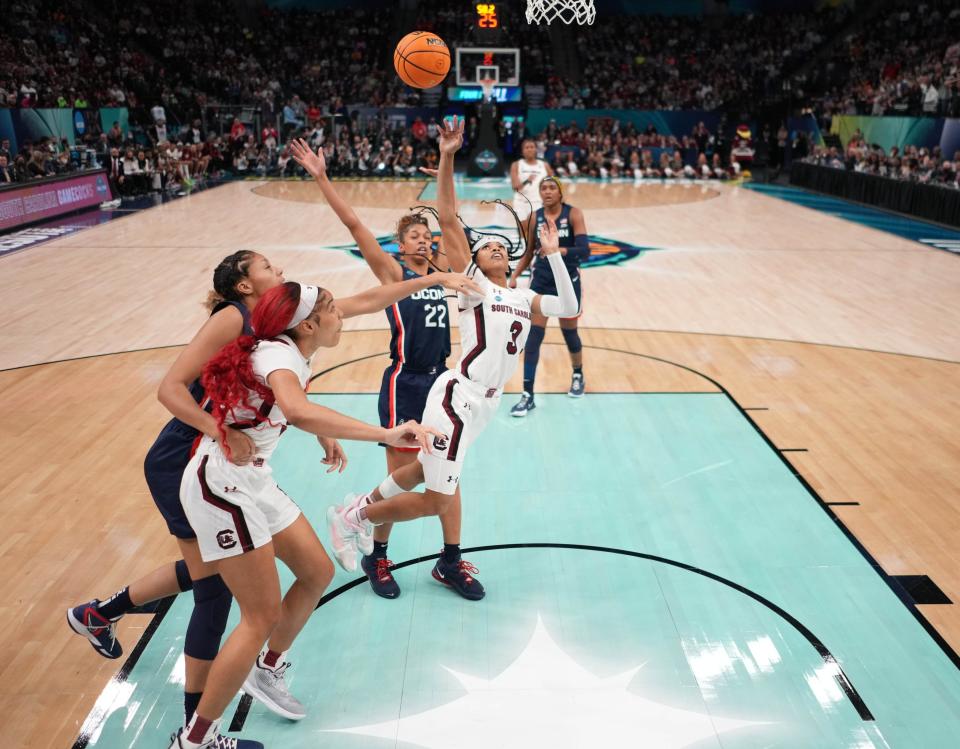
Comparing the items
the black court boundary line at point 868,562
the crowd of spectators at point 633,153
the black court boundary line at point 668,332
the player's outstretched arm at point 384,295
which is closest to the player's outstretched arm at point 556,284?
the player's outstretched arm at point 384,295

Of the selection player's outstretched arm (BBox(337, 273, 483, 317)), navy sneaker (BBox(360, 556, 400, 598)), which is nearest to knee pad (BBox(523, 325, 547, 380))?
navy sneaker (BBox(360, 556, 400, 598))

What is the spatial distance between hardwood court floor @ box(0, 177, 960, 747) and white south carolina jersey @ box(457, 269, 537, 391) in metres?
2.07

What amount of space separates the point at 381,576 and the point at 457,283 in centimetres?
166

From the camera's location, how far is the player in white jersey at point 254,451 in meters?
2.88

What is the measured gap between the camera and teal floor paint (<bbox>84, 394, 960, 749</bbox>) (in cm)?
345

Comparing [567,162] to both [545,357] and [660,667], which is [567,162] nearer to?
[545,357]

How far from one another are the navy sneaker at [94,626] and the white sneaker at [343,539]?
41.5 inches

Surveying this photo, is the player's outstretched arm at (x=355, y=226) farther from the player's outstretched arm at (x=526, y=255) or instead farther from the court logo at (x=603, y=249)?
the court logo at (x=603, y=249)

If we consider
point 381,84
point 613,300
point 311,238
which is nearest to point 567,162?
point 381,84

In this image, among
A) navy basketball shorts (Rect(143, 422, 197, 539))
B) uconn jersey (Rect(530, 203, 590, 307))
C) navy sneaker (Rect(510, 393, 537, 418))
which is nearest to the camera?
navy basketball shorts (Rect(143, 422, 197, 539))

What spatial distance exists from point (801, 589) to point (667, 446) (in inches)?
78.2

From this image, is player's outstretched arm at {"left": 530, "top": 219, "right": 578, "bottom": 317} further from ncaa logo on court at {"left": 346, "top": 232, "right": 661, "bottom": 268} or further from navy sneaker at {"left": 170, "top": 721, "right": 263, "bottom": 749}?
ncaa logo on court at {"left": 346, "top": 232, "right": 661, "bottom": 268}

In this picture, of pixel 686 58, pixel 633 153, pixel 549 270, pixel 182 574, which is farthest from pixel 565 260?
pixel 686 58

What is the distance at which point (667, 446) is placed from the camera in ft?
20.7
